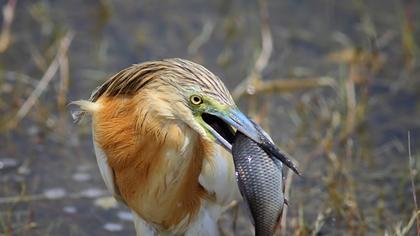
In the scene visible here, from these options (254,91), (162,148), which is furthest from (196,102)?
(254,91)

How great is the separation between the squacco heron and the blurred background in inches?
21.7

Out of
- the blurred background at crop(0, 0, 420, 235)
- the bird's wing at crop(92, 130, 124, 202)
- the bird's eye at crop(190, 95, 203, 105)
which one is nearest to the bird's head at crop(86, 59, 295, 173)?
the bird's eye at crop(190, 95, 203, 105)

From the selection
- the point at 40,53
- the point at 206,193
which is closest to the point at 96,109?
the point at 206,193

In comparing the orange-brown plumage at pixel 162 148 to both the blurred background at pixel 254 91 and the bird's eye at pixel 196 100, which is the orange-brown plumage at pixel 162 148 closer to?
the bird's eye at pixel 196 100

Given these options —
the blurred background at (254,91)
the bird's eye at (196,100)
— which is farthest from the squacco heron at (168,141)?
the blurred background at (254,91)

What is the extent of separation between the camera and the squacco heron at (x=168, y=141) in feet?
11.4

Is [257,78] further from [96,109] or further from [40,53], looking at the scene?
[96,109]

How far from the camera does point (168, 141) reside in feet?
12.1

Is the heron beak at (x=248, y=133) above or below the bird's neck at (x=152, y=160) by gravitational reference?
above

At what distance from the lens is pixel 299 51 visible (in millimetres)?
6477

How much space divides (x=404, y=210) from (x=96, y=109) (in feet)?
5.75

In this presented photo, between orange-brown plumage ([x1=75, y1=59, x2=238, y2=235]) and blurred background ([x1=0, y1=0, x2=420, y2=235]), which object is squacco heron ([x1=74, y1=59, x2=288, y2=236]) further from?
blurred background ([x1=0, y1=0, x2=420, y2=235])

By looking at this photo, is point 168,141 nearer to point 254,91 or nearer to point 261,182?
point 261,182

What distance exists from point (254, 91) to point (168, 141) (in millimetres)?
2089
